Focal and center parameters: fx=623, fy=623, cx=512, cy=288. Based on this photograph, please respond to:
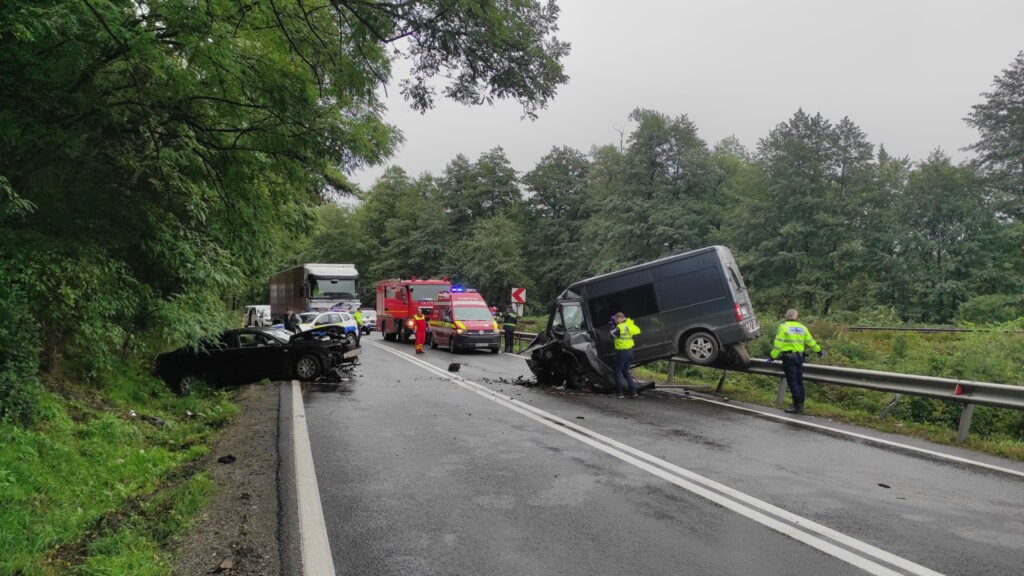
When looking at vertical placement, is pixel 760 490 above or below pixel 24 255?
below

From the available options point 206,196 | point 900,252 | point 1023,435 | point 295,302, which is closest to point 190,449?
point 206,196

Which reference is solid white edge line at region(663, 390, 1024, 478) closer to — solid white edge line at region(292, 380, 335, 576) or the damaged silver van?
the damaged silver van

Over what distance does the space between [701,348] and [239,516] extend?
29.8 feet

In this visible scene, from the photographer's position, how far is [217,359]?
510 inches

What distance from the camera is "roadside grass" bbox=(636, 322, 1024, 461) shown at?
8195 millimetres

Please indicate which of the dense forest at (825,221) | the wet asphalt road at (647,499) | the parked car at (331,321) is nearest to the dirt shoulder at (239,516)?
the wet asphalt road at (647,499)

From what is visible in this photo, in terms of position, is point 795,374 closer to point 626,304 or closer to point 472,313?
point 626,304

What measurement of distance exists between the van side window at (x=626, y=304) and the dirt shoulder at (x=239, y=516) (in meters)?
6.88

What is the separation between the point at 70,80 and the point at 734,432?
839 cm

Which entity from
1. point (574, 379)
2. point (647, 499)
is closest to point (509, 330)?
point (574, 379)

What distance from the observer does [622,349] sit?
37.4ft

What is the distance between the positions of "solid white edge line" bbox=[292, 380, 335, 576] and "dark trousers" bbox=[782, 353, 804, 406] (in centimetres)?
714

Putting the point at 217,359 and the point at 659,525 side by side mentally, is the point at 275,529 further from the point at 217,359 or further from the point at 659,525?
the point at 217,359

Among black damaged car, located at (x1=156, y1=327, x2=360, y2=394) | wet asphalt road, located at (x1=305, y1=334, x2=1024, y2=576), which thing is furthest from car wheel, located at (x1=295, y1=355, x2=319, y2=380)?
wet asphalt road, located at (x1=305, y1=334, x2=1024, y2=576)
